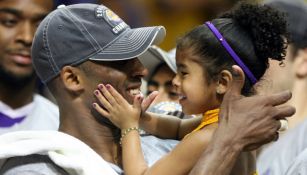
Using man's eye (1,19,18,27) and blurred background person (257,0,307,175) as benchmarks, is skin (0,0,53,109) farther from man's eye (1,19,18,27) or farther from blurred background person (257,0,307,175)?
blurred background person (257,0,307,175)

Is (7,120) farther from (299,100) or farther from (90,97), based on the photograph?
(299,100)

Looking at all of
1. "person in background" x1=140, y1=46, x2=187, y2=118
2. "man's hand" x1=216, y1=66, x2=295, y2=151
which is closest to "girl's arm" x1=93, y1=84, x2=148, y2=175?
"man's hand" x1=216, y1=66, x2=295, y2=151

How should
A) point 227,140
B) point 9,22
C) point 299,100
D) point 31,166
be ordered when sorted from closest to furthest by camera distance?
point 227,140 < point 31,166 < point 9,22 < point 299,100

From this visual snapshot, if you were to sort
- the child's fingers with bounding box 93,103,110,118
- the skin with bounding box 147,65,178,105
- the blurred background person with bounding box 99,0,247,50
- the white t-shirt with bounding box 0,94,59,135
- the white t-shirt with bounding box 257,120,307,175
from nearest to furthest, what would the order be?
the child's fingers with bounding box 93,103,110,118
the white t-shirt with bounding box 257,120,307,175
the white t-shirt with bounding box 0,94,59,135
the skin with bounding box 147,65,178,105
the blurred background person with bounding box 99,0,247,50

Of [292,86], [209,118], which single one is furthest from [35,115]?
[209,118]

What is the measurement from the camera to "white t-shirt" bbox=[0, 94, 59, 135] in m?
5.82

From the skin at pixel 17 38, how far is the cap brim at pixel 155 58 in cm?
69

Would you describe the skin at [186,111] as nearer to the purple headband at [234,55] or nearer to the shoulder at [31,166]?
the purple headband at [234,55]

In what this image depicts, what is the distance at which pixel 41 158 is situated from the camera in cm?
404

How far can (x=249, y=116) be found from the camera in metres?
3.87

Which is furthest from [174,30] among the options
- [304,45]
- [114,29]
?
[114,29]

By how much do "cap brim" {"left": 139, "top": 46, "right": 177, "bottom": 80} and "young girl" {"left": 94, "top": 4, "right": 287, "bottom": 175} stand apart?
5.87 feet

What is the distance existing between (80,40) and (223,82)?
664mm

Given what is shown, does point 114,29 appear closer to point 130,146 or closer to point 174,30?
point 130,146
